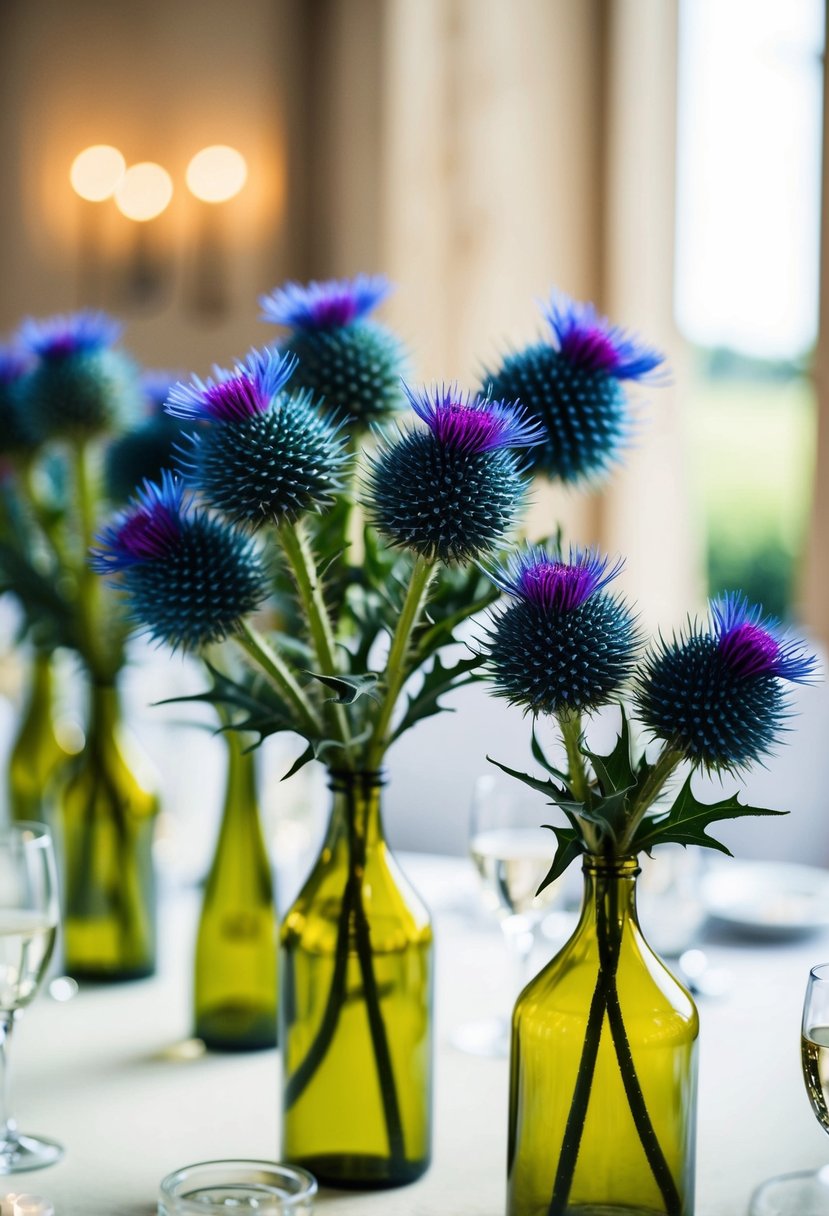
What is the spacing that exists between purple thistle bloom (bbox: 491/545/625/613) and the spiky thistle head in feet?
2.23

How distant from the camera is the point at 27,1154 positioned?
0.79 meters

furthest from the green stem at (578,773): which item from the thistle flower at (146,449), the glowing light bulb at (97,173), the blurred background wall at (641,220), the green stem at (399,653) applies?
the glowing light bulb at (97,173)

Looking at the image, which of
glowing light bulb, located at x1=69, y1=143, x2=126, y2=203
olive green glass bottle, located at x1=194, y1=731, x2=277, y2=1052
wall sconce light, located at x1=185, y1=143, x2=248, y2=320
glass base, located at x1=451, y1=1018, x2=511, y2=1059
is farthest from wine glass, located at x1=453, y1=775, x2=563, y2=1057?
glowing light bulb, located at x1=69, y1=143, x2=126, y2=203

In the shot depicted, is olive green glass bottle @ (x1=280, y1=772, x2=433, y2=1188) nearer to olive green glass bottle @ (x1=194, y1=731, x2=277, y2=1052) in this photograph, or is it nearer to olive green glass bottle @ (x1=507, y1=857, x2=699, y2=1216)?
olive green glass bottle @ (x1=507, y1=857, x2=699, y2=1216)

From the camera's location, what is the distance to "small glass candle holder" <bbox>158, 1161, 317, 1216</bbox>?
0.64m

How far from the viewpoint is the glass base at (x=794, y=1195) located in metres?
0.72

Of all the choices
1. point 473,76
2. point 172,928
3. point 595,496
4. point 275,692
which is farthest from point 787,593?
point 275,692

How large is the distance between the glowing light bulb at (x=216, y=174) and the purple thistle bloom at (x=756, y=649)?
3.64m

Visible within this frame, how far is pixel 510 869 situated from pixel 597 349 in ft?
1.19

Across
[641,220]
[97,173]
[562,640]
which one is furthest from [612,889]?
[97,173]

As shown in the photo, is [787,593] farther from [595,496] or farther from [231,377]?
[231,377]

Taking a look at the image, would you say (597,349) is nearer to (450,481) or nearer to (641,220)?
(450,481)

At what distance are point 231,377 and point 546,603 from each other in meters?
0.21

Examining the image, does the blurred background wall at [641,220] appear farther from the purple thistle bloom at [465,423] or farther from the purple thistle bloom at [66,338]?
the purple thistle bloom at [465,423]
